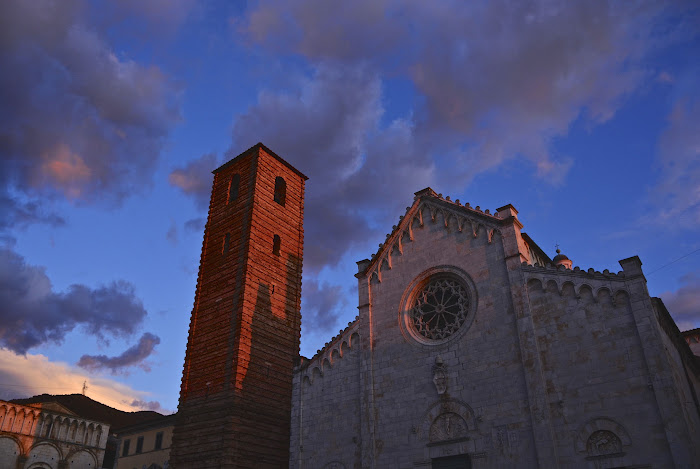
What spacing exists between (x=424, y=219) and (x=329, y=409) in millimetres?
9915

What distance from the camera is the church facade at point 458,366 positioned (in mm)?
17406

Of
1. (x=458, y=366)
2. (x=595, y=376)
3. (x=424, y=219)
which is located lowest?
(x=595, y=376)

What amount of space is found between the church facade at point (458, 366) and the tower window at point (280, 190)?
3.57m

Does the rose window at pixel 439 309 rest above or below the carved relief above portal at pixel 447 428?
above

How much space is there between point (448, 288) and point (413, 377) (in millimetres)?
4132

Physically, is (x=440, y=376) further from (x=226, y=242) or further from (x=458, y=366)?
(x=226, y=242)

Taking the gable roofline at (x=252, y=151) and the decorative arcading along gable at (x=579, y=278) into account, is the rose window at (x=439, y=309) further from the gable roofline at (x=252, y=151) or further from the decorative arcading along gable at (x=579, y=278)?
the gable roofline at (x=252, y=151)

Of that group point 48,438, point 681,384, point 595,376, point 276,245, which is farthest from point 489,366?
point 48,438

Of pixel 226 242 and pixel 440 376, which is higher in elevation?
pixel 226 242

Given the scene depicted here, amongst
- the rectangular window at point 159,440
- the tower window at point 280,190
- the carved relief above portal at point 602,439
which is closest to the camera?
the carved relief above portal at point 602,439

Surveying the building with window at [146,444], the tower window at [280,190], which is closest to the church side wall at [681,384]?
the tower window at [280,190]

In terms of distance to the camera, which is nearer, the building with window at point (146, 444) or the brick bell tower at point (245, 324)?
the brick bell tower at point (245, 324)

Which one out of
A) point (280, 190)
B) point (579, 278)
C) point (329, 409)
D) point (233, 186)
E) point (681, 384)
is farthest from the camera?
point (280, 190)

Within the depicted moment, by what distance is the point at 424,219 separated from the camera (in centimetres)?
2570
